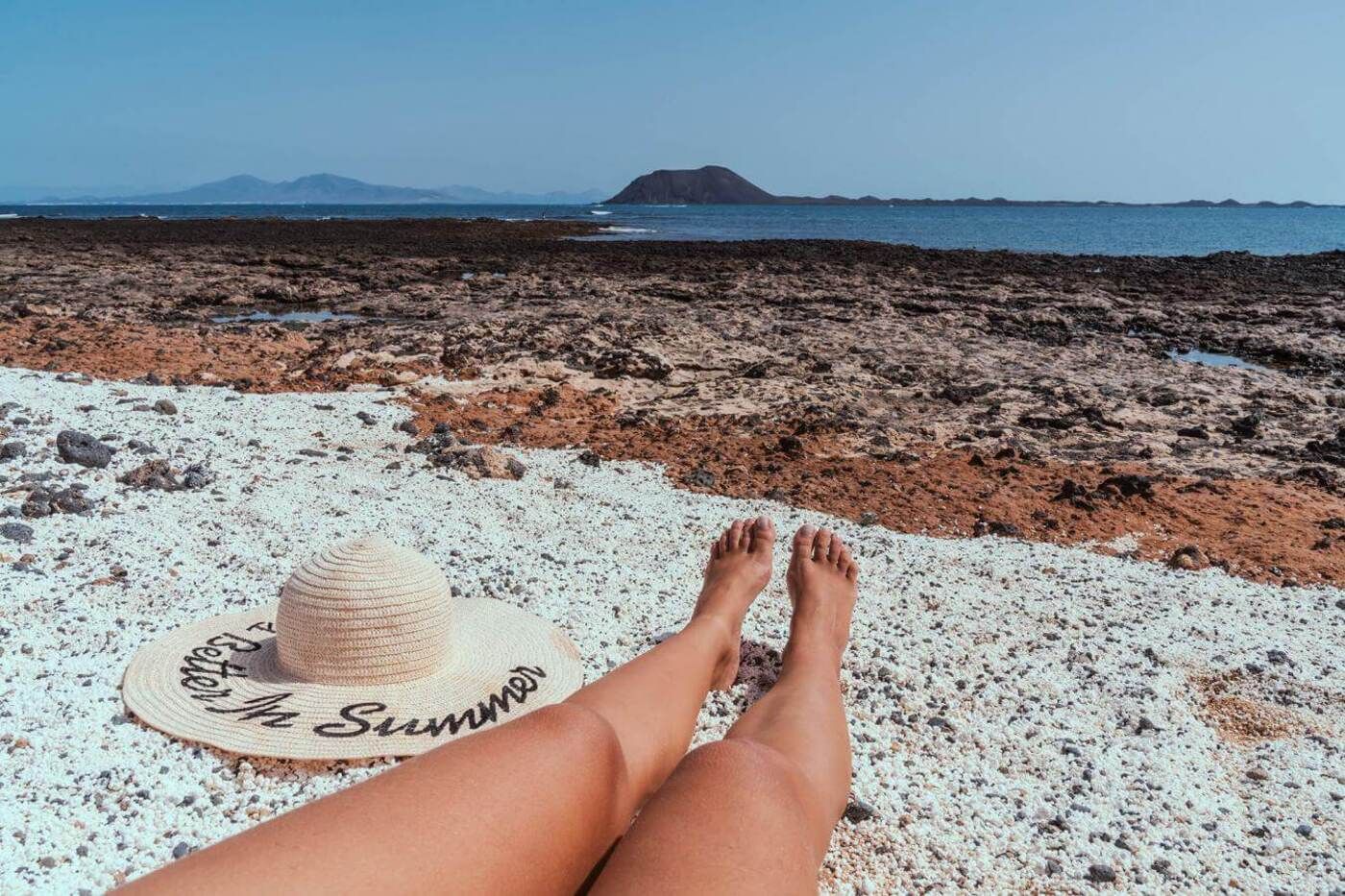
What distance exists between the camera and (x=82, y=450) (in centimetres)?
442

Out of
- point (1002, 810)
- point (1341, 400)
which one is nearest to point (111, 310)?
point (1002, 810)

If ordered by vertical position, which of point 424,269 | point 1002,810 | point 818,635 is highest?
point 424,269

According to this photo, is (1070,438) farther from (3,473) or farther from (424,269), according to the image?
(424,269)

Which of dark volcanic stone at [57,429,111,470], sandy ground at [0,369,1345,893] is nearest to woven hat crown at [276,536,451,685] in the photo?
sandy ground at [0,369,1345,893]

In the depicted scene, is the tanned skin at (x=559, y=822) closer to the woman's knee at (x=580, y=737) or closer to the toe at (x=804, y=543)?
the woman's knee at (x=580, y=737)

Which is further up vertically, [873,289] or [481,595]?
[873,289]

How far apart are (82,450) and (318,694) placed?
2.86m

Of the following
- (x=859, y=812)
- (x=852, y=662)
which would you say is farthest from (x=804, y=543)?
(x=859, y=812)

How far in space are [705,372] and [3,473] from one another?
574cm

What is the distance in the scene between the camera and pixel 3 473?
165 inches

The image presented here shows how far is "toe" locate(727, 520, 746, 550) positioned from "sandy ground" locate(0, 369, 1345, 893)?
1.06ft

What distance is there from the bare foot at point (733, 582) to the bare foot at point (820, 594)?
15cm

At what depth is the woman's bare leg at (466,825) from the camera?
1.20 meters

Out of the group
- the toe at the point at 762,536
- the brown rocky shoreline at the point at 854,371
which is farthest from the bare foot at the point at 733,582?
the brown rocky shoreline at the point at 854,371
